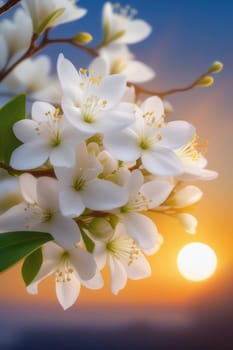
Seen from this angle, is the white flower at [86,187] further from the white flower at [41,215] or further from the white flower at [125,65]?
the white flower at [125,65]

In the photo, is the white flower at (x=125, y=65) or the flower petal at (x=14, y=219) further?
the white flower at (x=125, y=65)

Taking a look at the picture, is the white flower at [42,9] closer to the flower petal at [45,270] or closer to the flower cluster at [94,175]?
the flower cluster at [94,175]

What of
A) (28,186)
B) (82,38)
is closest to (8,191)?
(28,186)

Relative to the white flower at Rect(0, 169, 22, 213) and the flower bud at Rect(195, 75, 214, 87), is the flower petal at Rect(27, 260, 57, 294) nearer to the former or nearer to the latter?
the white flower at Rect(0, 169, 22, 213)

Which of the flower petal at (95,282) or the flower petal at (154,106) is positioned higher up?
the flower petal at (154,106)

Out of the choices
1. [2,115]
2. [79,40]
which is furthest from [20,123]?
[79,40]

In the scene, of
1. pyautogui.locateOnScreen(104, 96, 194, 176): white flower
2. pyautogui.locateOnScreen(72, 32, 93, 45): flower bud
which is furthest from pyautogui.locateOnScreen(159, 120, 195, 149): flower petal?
pyautogui.locateOnScreen(72, 32, 93, 45): flower bud

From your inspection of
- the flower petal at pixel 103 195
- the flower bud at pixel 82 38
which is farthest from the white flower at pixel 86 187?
the flower bud at pixel 82 38

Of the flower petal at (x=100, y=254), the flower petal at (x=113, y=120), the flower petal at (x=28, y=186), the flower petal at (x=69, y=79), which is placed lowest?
the flower petal at (x=100, y=254)
